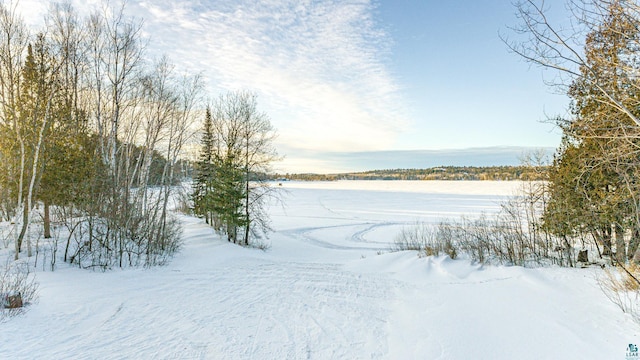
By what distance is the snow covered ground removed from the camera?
390 cm

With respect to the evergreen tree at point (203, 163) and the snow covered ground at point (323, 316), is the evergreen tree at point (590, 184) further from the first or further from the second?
the evergreen tree at point (203, 163)

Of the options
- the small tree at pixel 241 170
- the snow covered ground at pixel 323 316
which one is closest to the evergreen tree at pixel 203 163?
the small tree at pixel 241 170

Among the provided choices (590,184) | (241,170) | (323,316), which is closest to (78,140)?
(241,170)

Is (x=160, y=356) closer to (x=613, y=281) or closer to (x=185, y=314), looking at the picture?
(x=185, y=314)

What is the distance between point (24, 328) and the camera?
434 centimetres

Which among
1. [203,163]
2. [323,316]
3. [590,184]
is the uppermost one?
[203,163]

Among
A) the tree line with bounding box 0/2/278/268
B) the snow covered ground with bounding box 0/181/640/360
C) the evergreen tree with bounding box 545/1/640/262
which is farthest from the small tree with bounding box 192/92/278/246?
the evergreen tree with bounding box 545/1/640/262

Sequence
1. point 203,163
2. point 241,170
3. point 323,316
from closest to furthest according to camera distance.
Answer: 1. point 323,316
2. point 241,170
3. point 203,163

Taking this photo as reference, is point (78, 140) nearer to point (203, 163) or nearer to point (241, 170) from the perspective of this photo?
point (241, 170)

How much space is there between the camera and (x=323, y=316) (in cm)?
518

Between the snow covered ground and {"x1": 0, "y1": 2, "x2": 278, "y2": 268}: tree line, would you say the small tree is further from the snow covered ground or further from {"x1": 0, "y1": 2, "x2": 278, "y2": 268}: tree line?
the snow covered ground

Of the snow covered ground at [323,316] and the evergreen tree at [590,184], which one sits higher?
the evergreen tree at [590,184]

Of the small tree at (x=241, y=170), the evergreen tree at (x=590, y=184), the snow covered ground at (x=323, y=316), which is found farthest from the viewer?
the small tree at (x=241, y=170)

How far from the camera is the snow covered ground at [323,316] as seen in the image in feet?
12.8
